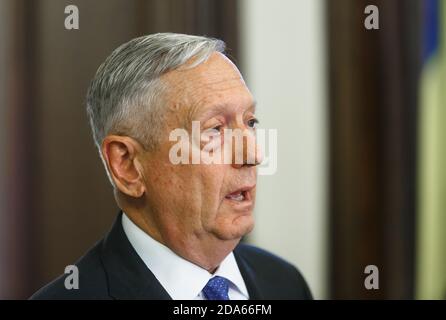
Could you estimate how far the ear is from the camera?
117 centimetres

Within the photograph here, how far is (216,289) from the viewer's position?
125cm

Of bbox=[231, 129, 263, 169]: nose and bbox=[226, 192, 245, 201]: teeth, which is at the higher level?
bbox=[231, 129, 263, 169]: nose

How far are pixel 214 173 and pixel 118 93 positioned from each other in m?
0.23

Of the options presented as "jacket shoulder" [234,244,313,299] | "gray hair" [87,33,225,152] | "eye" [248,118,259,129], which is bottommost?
"jacket shoulder" [234,244,313,299]

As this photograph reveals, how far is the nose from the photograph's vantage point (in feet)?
3.93

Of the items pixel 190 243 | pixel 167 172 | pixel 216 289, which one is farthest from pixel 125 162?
pixel 216 289

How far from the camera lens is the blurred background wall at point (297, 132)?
1.29 meters

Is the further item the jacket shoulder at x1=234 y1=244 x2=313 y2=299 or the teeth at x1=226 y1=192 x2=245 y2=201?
the jacket shoulder at x1=234 y1=244 x2=313 y2=299

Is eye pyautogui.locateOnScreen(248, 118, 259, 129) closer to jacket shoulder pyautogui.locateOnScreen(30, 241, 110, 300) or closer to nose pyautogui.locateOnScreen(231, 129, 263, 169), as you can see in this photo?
nose pyautogui.locateOnScreen(231, 129, 263, 169)

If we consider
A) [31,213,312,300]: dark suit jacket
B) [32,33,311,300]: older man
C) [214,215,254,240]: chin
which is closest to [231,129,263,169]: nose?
[32,33,311,300]: older man

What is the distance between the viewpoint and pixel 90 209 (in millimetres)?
1296

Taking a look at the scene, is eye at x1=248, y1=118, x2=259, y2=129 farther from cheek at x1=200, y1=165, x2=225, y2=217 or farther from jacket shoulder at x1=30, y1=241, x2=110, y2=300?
jacket shoulder at x1=30, y1=241, x2=110, y2=300

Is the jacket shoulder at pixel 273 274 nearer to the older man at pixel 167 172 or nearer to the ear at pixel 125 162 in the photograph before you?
the older man at pixel 167 172

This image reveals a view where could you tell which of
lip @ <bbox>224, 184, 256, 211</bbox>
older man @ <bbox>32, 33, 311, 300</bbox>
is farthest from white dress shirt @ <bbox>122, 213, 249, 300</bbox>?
lip @ <bbox>224, 184, 256, 211</bbox>
